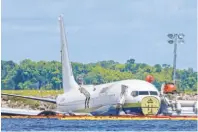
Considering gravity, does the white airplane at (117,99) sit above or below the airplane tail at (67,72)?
below

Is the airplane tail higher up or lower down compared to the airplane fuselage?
higher up

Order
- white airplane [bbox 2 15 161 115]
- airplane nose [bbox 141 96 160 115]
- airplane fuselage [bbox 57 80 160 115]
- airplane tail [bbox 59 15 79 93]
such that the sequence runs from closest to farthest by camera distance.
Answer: airplane nose [bbox 141 96 160 115] < airplane fuselage [bbox 57 80 160 115] < white airplane [bbox 2 15 161 115] < airplane tail [bbox 59 15 79 93]

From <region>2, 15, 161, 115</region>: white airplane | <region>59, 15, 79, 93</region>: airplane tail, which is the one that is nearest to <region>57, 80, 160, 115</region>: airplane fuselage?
<region>2, 15, 161, 115</region>: white airplane

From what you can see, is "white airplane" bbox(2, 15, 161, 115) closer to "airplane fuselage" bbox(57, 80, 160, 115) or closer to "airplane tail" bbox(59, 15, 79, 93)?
"airplane fuselage" bbox(57, 80, 160, 115)

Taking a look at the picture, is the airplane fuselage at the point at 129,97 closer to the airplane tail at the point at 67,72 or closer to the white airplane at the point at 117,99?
the white airplane at the point at 117,99

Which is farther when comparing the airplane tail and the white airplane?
the airplane tail

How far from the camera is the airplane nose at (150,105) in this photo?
407 ft

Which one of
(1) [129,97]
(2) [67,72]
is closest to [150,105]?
(1) [129,97]

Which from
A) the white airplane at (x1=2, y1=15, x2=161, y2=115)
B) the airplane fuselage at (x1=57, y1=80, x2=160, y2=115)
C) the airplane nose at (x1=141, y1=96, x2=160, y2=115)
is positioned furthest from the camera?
the white airplane at (x1=2, y1=15, x2=161, y2=115)

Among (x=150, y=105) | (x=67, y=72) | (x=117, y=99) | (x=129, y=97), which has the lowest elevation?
(x=150, y=105)

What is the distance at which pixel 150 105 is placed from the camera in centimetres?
12456

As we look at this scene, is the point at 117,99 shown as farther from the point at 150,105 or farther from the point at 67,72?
the point at 67,72

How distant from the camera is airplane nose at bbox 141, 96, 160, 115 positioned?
12406 centimetres

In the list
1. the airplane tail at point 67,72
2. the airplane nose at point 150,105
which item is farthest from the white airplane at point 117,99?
the airplane tail at point 67,72
